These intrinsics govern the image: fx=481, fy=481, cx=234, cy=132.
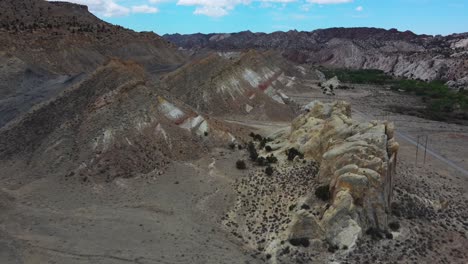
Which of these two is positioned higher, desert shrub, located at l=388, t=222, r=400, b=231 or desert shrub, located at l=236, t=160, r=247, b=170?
desert shrub, located at l=236, t=160, r=247, b=170

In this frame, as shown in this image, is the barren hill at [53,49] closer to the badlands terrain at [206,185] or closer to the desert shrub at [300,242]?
the badlands terrain at [206,185]

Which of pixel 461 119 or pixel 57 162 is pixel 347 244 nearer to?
pixel 57 162

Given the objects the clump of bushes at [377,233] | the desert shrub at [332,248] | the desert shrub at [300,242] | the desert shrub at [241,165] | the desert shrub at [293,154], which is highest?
the desert shrub at [293,154]

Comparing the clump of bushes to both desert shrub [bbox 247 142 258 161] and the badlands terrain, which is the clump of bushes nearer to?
the badlands terrain

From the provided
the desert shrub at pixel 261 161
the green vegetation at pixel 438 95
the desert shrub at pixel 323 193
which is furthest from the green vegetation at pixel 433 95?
the desert shrub at pixel 323 193

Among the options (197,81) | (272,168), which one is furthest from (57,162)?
(197,81)

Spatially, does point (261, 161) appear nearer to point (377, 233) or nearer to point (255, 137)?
point (255, 137)

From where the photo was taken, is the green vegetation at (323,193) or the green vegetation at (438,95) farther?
the green vegetation at (438,95)

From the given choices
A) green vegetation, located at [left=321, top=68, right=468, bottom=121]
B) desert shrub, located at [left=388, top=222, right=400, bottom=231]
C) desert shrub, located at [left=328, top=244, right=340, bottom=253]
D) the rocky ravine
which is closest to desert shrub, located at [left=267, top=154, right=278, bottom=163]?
the rocky ravine
